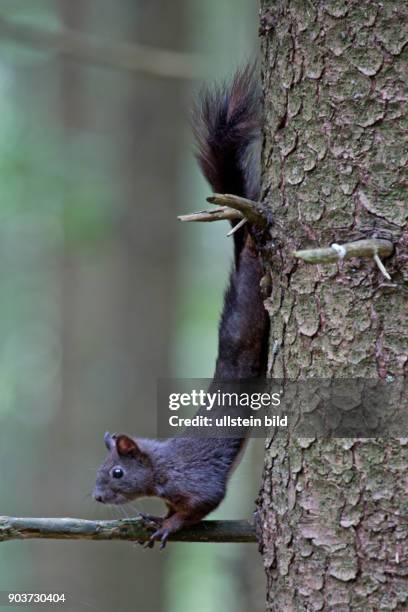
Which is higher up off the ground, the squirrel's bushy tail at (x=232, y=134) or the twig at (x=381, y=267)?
the squirrel's bushy tail at (x=232, y=134)

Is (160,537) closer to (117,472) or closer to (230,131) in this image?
(117,472)

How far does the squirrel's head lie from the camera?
2.95m

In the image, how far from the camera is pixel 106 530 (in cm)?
207

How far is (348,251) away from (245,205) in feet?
1.15

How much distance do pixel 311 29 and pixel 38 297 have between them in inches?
221

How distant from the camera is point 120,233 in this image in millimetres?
5125

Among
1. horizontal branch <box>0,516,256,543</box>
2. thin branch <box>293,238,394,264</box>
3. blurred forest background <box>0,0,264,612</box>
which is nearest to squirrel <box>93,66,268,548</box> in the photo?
horizontal branch <box>0,516,256,543</box>

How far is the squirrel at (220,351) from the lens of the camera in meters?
2.49

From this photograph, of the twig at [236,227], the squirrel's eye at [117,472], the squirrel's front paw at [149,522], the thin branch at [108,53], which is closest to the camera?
the twig at [236,227]

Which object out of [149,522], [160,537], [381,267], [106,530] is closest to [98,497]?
[160,537]

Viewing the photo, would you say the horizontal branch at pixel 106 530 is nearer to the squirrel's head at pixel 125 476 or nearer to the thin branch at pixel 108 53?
the squirrel's head at pixel 125 476

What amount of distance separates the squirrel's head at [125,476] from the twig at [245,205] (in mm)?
1150

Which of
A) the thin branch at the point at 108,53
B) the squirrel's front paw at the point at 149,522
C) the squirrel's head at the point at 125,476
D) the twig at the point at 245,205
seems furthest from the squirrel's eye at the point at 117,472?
the thin branch at the point at 108,53

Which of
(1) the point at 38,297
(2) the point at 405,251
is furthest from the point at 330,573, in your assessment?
(1) the point at 38,297
